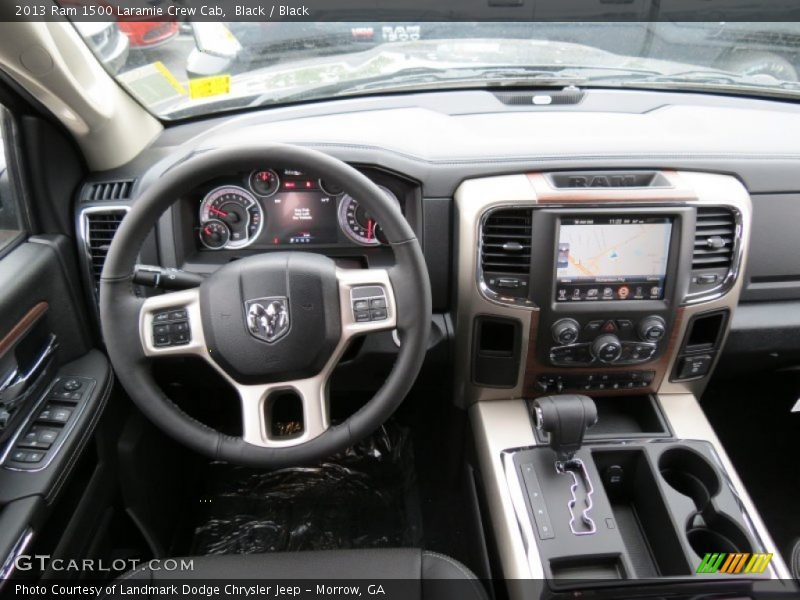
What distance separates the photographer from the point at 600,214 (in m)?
1.51

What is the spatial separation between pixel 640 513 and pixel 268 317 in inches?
43.3

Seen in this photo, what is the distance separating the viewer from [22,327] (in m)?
1.47

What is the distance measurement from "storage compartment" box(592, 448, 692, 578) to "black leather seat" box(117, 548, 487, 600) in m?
0.47

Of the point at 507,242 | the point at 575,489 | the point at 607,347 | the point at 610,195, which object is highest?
the point at 610,195

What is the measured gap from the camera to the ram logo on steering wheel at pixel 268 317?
1255 mm

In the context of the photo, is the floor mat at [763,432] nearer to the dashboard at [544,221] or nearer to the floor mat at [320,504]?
the dashboard at [544,221]

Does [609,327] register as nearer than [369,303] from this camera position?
No

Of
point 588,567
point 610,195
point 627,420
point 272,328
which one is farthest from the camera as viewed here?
point 627,420

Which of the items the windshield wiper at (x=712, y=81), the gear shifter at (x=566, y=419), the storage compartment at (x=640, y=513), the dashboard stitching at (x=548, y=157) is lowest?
the storage compartment at (x=640, y=513)

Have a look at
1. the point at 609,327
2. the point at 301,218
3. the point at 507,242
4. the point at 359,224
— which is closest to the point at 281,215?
the point at 301,218

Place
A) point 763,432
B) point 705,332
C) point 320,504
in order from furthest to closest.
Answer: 1. point 763,432
2. point 320,504
3. point 705,332

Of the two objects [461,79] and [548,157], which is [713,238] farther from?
[461,79]

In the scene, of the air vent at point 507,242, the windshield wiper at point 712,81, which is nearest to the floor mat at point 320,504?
the air vent at point 507,242

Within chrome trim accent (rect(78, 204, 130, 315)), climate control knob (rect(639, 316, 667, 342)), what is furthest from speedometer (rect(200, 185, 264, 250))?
climate control knob (rect(639, 316, 667, 342))
